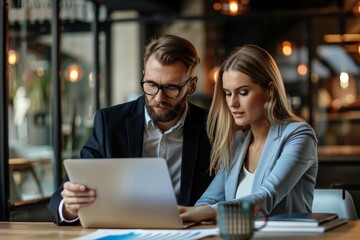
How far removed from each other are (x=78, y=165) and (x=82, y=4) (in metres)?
5.11

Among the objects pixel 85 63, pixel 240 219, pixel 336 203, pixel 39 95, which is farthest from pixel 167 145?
pixel 85 63

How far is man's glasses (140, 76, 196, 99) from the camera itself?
3.11m

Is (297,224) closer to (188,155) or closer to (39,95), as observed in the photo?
(188,155)

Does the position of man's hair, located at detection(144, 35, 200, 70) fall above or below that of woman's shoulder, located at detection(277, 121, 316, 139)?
above

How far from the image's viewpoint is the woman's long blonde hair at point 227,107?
298 centimetres

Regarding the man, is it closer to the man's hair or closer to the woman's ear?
the man's hair

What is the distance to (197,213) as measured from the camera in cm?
268

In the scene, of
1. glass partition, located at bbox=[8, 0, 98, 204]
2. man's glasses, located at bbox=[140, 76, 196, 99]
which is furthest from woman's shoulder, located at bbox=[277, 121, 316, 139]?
glass partition, located at bbox=[8, 0, 98, 204]

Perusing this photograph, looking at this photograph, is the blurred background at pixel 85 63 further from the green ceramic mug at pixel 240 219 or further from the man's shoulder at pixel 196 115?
the green ceramic mug at pixel 240 219

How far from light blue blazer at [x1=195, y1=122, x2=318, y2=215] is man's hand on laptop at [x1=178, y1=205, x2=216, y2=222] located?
0.19 m

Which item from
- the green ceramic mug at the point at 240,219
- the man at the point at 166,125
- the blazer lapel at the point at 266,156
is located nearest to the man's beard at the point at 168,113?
the man at the point at 166,125

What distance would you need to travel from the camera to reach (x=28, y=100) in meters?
6.29

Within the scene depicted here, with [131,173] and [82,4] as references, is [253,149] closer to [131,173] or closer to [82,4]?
[131,173]

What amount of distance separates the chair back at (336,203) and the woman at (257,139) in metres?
0.19
